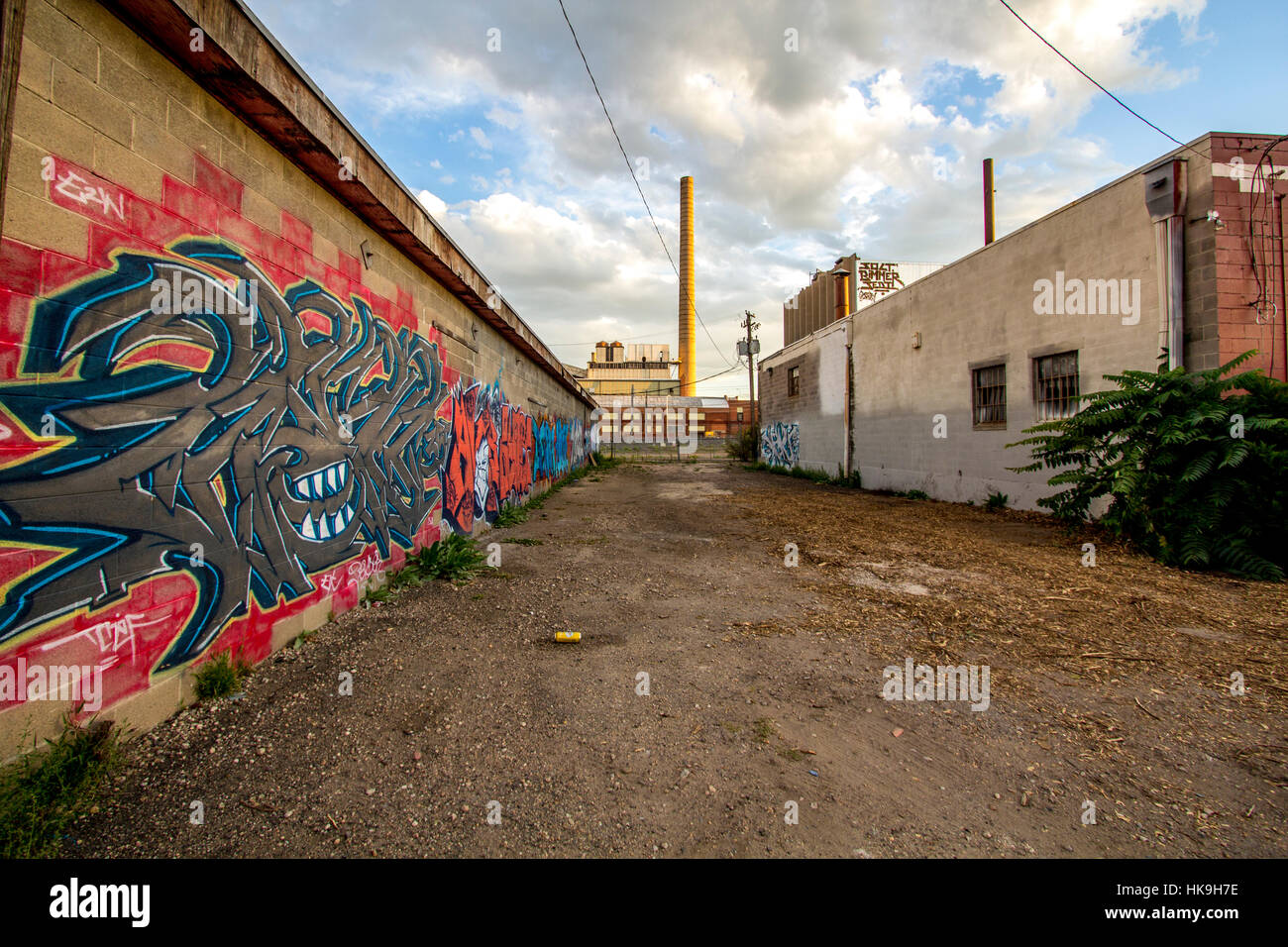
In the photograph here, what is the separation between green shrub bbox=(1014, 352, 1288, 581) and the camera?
209 inches

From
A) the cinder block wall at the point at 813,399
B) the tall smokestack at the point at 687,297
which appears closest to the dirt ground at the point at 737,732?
the cinder block wall at the point at 813,399

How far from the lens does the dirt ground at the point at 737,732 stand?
2.01 meters

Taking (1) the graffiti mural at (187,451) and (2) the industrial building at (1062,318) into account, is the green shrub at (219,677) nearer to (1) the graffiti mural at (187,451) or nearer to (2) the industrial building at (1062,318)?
(1) the graffiti mural at (187,451)

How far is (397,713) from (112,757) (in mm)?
1079

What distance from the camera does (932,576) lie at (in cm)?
557

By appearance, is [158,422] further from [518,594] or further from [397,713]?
[518,594]

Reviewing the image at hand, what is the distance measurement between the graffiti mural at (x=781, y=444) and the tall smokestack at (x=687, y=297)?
41.2ft

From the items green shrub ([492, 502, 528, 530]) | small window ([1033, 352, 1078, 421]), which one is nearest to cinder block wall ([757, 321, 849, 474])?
small window ([1033, 352, 1078, 421])

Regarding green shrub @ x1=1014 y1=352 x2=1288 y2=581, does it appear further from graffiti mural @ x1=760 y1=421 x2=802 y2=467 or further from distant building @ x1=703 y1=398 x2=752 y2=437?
distant building @ x1=703 y1=398 x2=752 y2=437

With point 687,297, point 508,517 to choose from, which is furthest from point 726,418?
point 508,517

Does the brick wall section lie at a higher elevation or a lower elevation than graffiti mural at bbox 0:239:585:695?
higher

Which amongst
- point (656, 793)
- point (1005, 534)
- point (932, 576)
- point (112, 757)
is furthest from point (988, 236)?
point (112, 757)

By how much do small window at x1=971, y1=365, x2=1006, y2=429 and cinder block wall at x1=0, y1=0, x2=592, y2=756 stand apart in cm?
1067

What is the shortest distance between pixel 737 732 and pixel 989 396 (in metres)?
10.4
